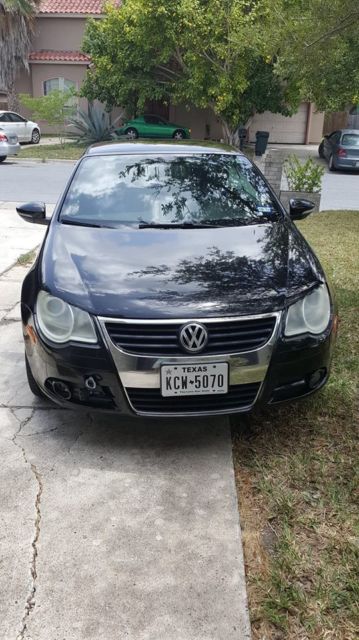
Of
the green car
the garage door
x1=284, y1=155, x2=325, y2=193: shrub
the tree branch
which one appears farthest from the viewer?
the garage door

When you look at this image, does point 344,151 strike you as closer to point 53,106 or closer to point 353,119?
point 53,106

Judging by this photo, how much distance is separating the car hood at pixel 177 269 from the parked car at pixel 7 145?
573 inches

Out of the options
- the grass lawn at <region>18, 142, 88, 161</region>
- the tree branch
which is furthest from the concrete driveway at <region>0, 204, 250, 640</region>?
the grass lawn at <region>18, 142, 88, 161</region>

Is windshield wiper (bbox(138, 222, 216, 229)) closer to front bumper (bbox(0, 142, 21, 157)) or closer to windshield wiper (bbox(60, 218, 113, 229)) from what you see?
windshield wiper (bbox(60, 218, 113, 229))

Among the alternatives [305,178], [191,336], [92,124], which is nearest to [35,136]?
[92,124]

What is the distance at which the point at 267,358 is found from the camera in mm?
2975

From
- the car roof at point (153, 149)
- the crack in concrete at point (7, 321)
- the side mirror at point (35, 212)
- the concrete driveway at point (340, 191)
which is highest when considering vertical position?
the car roof at point (153, 149)

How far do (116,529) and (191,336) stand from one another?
93cm

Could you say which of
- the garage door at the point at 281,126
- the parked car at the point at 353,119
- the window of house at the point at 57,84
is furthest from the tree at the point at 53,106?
the parked car at the point at 353,119

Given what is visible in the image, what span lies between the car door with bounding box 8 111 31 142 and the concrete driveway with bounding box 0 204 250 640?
19.7 m

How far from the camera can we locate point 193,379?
2.92m

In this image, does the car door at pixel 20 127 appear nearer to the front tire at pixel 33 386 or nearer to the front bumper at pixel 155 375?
the front tire at pixel 33 386

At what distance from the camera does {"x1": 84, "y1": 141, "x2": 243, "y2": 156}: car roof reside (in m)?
4.62

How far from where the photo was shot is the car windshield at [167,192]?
3.98m
